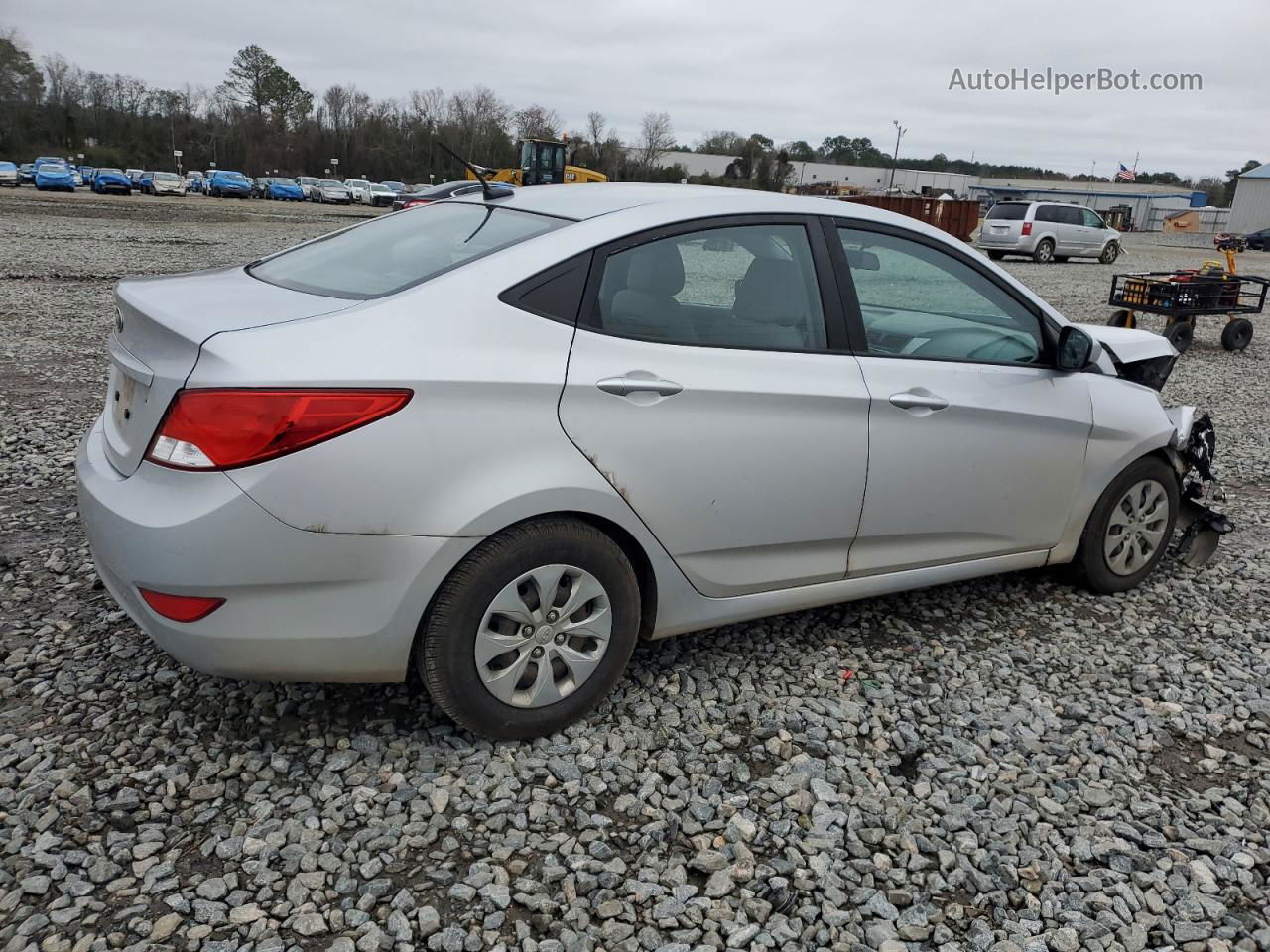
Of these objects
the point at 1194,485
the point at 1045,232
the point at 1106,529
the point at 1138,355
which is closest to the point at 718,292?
the point at 1106,529

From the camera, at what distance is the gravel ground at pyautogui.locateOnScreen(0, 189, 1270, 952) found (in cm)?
241

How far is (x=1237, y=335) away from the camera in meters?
13.4

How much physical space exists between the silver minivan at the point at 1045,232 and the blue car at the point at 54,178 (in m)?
41.6

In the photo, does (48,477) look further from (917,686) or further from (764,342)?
(917,686)

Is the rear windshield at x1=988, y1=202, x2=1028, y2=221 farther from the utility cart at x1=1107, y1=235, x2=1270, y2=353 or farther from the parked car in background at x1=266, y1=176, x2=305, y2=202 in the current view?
the parked car in background at x1=266, y1=176, x2=305, y2=202

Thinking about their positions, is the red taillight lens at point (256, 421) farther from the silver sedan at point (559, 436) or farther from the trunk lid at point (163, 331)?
the trunk lid at point (163, 331)

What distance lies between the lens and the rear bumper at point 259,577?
99.0 inches

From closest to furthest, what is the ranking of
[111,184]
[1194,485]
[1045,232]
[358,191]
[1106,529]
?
1. [1106,529]
2. [1194,485]
3. [1045,232]
4. [111,184]
5. [358,191]

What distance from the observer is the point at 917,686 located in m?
3.62

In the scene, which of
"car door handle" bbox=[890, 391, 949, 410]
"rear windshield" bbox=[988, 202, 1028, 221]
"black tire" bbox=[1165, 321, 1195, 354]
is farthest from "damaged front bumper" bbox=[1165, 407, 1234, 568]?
"rear windshield" bbox=[988, 202, 1028, 221]

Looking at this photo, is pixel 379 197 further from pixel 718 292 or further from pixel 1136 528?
pixel 718 292

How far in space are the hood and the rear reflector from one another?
3.90 meters

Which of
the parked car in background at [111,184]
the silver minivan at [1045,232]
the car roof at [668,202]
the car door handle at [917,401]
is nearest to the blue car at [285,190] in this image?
the parked car in background at [111,184]

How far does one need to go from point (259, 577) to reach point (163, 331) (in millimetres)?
777
